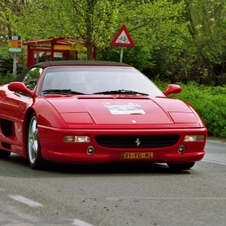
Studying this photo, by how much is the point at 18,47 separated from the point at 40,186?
28.3m

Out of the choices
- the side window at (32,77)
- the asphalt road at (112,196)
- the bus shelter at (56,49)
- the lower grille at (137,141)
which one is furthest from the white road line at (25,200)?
the bus shelter at (56,49)

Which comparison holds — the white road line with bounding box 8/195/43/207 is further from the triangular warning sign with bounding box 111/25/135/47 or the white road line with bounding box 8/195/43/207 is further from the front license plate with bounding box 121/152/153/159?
the triangular warning sign with bounding box 111/25/135/47

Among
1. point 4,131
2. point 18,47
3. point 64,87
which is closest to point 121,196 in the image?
point 64,87

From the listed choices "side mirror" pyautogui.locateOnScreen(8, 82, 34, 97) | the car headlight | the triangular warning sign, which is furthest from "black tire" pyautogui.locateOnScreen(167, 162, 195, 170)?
the triangular warning sign

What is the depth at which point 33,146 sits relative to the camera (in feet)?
38.2

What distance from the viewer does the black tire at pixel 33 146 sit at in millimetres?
11336

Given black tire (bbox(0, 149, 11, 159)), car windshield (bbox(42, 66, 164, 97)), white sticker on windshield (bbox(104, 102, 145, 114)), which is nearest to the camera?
white sticker on windshield (bbox(104, 102, 145, 114))

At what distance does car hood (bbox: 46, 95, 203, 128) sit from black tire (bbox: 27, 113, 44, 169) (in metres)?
0.37

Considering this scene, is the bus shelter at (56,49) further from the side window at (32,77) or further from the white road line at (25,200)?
the white road line at (25,200)

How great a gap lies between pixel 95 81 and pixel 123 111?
1.16 m

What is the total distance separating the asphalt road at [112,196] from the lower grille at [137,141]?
13.6 inches

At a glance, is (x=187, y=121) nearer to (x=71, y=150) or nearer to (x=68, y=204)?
(x=71, y=150)

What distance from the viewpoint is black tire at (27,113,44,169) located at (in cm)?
1134

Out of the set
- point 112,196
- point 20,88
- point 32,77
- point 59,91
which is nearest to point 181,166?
point 59,91
